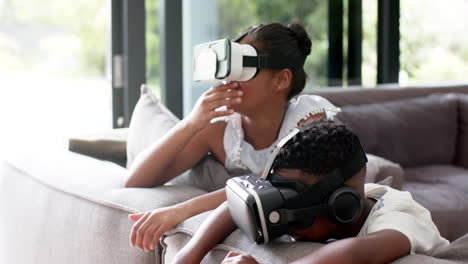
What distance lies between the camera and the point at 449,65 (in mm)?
4777

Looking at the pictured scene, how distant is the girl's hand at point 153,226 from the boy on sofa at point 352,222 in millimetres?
271

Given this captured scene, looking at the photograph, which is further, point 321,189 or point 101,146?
point 101,146

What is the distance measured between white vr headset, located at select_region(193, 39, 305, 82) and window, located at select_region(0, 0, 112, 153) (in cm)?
172

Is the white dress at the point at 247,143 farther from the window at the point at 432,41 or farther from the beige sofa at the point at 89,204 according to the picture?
the window at the point at 432,41

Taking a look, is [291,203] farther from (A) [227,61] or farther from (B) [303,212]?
(A) [227,61]

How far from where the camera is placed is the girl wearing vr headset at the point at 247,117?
5.56ft

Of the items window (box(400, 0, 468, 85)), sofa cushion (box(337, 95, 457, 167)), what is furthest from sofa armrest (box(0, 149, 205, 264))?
→ window (box(400, 0, 468, 85))

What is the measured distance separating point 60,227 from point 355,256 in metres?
1.04

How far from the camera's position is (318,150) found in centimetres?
116

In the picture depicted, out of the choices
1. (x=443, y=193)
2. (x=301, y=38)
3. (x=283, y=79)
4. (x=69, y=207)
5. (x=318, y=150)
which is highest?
(x=301, y=38)

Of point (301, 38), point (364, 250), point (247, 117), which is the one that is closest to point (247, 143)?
point (247, 117)

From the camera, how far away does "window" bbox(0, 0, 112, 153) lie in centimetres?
313

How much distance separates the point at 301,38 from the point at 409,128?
1302 millimetres

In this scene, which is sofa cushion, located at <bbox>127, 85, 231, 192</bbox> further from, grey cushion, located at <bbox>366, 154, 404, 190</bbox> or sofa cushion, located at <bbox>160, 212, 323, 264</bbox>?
grey cushion, located at <bbox>366, 154, 404, 190</bbox>
